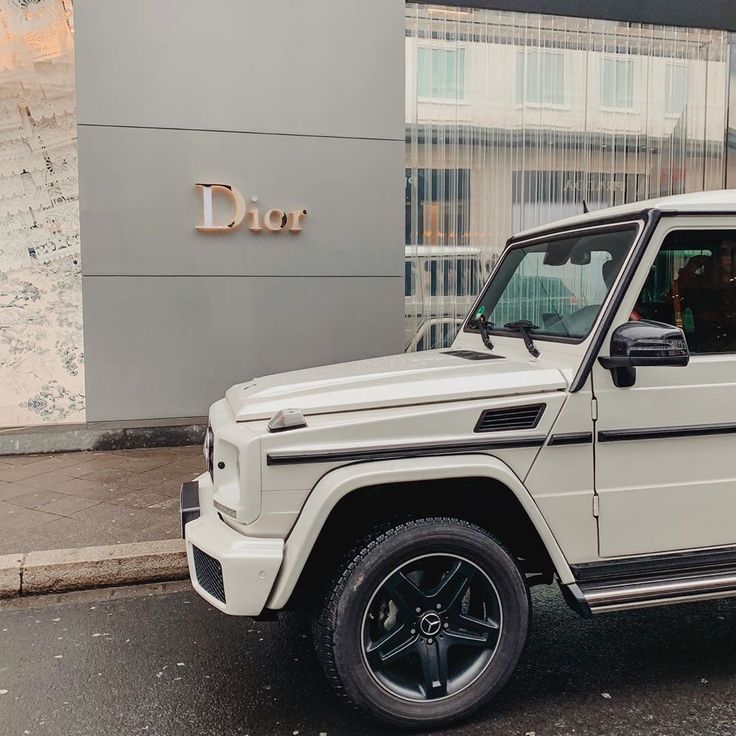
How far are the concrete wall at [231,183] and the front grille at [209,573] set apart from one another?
203 inches

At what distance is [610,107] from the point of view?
29.1 ft

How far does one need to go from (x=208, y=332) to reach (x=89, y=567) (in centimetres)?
379

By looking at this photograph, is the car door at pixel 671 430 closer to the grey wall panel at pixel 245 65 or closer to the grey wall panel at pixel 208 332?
the grey wall panel at pixel 208 332

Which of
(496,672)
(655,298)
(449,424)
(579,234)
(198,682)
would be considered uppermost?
(579,234)

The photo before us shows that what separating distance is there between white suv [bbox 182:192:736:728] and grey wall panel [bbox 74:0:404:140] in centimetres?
547

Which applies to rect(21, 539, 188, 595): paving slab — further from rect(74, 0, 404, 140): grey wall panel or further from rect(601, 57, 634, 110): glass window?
rect(601, 57, 634, 110): glass window

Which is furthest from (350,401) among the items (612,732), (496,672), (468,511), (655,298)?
(612,732)

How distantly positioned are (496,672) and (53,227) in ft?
21.9

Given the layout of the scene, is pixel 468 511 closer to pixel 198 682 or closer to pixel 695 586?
pixel 695 586

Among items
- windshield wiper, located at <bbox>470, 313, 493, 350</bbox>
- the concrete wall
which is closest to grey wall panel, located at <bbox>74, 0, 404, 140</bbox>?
the concrete wall

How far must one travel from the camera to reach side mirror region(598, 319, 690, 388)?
2.87 metres

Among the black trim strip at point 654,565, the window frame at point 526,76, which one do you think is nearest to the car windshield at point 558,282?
the black trim strip at point 654,565

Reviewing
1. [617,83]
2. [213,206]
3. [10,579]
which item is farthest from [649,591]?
[617,83]

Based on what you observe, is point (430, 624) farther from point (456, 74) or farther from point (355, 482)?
point (456, 74)
